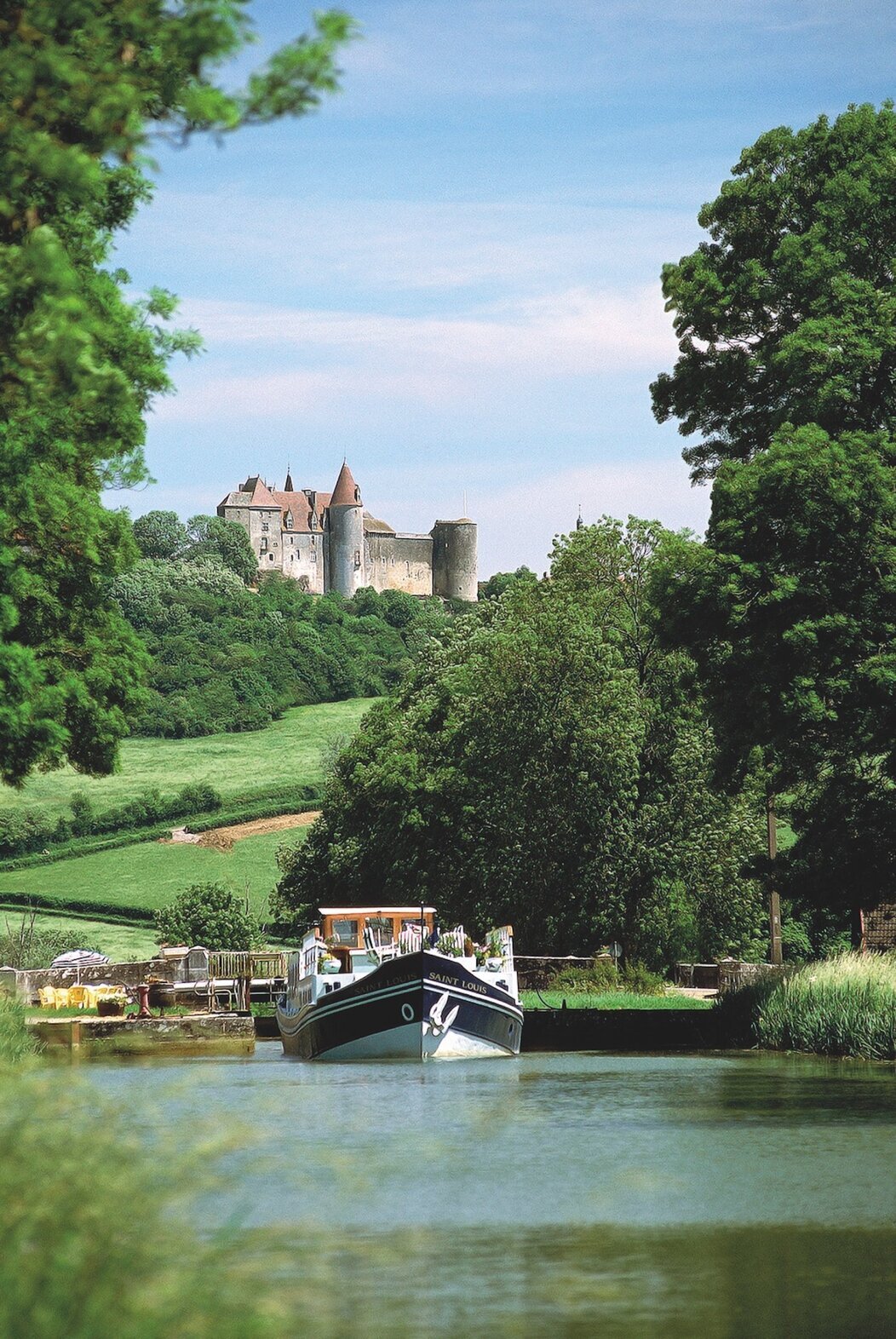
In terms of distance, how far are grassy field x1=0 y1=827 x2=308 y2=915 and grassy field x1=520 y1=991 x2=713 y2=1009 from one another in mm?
47666

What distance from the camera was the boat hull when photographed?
3712 centimetres

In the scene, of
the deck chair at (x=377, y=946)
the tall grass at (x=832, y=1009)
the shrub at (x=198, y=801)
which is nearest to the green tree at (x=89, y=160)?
the tall grass at (x=832, y=1009)

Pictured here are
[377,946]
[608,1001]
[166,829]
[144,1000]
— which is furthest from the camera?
[166,829]

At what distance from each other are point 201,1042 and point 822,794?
52.2ft

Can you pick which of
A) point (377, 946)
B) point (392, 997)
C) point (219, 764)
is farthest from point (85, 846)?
point (392, 997)

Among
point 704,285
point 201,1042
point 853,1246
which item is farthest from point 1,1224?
point 201,1042

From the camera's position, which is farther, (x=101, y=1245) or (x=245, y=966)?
(x=245, y=966)

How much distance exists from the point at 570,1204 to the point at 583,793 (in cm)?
3799

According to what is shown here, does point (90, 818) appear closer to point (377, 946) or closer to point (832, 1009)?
point (377, 946)

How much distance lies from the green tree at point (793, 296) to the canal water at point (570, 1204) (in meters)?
11.0

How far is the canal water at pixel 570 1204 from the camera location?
1090cm

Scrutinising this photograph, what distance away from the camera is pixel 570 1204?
15.5 m

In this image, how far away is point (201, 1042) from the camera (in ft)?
134

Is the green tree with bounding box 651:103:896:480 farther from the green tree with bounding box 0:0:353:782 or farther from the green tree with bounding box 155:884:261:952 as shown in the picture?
the green tree with bounding box 155:884:261:952
